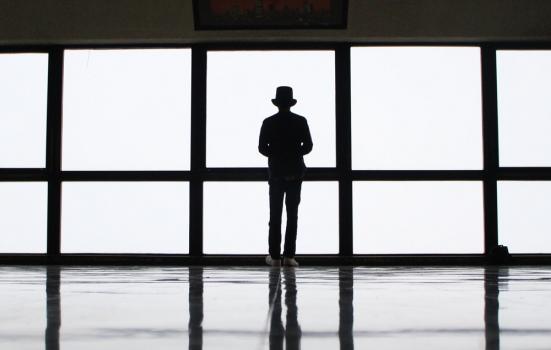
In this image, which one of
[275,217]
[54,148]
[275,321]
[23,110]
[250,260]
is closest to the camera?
[275,321]

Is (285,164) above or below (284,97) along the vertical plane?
below

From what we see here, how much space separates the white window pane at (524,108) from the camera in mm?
4941

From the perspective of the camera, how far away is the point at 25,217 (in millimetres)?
5008

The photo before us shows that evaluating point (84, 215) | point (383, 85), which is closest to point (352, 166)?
point (383, 85)

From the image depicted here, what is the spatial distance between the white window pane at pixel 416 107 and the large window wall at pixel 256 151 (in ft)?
0.04

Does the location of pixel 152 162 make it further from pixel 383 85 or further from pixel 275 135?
pixel 383 85

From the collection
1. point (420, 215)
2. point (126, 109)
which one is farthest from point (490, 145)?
point (126, 109)

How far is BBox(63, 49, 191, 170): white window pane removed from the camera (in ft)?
16.4

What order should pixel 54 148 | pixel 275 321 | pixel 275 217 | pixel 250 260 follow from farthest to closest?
pixel 54 148
pixel 250 260
pixel 275 217
pixel 275 321

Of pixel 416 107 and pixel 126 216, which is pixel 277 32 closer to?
pixel 416 107

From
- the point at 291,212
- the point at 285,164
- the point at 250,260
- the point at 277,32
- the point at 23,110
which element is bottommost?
the point at 250,260

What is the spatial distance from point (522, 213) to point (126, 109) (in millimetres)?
3119

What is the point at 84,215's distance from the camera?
16.4ft

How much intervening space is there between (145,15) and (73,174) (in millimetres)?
1305
